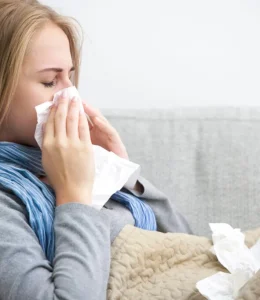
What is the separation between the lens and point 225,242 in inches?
53.1

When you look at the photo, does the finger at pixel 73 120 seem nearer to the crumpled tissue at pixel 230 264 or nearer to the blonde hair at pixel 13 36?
the blonde hair at pixel 13 36

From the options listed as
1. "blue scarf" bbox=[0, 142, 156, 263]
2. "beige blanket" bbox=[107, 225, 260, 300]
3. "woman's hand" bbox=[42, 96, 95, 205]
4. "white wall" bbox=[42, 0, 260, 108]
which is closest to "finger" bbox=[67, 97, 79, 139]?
"woman's hand" bbox=[42, 96, 95, 205]

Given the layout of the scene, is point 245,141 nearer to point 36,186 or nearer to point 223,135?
point 223,135

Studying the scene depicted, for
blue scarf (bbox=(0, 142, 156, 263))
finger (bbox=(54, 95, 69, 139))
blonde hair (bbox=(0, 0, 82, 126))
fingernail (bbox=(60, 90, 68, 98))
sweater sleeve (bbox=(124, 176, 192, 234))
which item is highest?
blonde hair (bbox=(0, 0, 82, 126))

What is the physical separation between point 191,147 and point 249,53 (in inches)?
18.3

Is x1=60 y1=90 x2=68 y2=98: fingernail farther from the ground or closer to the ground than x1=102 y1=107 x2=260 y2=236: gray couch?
farther from the ground

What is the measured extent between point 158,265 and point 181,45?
2.95ft

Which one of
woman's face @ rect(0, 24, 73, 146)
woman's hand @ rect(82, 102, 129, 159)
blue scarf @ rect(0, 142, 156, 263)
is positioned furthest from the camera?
woman's hand @ rect(82, 102, 129, 159)

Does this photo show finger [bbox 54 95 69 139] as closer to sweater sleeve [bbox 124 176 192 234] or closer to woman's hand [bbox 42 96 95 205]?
woman's hand [bbox 42 96 95 205]

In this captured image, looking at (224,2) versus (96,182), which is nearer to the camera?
(96,182)

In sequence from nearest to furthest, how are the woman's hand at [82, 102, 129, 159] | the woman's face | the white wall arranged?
the woman's face, the woman's hand at [82, 102, 129, 159], the white wall

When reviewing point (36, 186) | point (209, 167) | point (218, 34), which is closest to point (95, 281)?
point (36, 186)

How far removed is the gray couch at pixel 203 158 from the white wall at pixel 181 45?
0.28 meters

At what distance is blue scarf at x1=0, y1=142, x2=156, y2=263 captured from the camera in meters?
1.30
